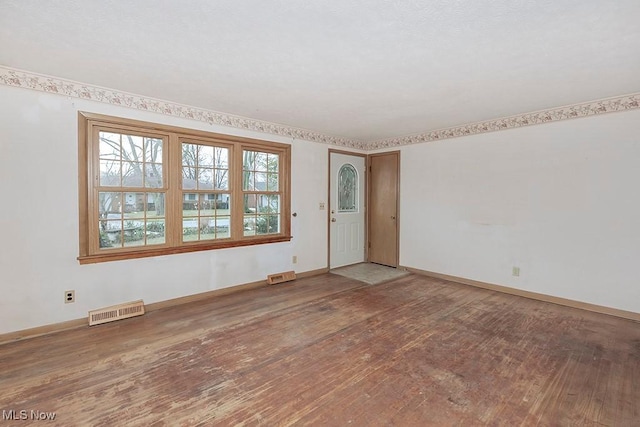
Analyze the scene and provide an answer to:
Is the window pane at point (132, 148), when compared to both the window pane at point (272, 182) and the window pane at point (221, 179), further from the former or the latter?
the window pane at point (272, 182)

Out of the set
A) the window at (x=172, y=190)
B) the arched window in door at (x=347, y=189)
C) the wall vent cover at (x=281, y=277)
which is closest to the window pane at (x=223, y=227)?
the window at (x=172, y=190)

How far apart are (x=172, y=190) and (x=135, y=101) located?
3.42 feet

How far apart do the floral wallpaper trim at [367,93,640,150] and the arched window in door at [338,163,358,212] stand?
1040 mm

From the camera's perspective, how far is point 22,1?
172 cm

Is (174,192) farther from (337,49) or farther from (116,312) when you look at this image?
(337,49)

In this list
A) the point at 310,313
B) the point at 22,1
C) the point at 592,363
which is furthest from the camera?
the point at 310,313

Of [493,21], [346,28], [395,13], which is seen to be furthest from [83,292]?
[493,21]

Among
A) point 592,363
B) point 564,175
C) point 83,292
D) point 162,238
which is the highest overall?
point 564,175

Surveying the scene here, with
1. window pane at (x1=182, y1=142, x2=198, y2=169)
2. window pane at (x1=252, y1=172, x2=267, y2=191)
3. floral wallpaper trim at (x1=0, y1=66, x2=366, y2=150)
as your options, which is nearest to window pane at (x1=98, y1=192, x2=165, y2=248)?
window pane at (x1=182, y1=142, x2=198, y2=169)

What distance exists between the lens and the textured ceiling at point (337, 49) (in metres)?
1.78

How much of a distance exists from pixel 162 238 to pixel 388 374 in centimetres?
292

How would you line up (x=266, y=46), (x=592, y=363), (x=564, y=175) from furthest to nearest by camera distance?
(x=564, y=175) → (x=592, y=363) → (x=266, y=46)

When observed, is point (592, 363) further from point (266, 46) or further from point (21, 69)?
point (21, 69)

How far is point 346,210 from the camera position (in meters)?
5.65
